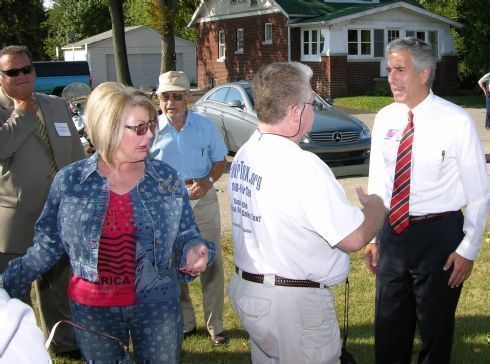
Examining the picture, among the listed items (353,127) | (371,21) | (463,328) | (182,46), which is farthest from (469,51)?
(463,328)

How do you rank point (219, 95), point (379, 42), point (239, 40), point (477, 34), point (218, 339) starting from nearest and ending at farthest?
point (218, 339), point (219, 95), point (477, 34), point (379, 42), point (239, 40)

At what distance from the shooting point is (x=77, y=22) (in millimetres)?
60562

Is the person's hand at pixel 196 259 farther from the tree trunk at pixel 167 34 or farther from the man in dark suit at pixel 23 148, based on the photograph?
the tree trunk at pixel 167 34

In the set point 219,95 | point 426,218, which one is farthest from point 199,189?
point 219,95

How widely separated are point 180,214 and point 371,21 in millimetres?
29428

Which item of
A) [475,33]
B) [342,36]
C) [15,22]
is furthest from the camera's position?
[15,22]

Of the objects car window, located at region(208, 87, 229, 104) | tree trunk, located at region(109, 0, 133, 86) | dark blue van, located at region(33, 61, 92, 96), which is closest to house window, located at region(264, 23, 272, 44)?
tree trunk, located at region(109, 0, 133, 86)

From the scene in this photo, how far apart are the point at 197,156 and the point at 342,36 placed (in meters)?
26.4

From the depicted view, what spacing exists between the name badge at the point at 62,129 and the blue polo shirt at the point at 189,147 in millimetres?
638

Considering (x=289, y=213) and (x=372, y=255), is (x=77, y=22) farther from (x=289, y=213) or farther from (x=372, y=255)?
(x=289, y=213)

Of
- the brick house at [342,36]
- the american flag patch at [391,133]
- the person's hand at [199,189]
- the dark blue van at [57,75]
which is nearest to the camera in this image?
the american flag patch at [391,133]

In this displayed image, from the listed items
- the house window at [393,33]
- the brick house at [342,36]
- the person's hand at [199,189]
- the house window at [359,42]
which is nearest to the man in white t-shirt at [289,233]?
the person's hand at [199,189]

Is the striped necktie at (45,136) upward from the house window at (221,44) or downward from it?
downward

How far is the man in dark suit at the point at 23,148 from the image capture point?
424 cm
